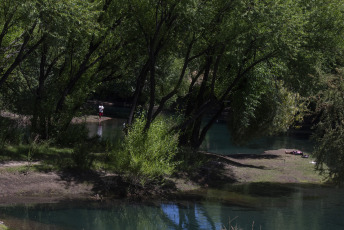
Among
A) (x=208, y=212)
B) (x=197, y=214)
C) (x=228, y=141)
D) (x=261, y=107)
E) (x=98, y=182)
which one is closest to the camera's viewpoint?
(x=197, y=214)

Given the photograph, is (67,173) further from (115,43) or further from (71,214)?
(115,43)

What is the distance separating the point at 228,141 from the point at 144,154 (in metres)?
27.9

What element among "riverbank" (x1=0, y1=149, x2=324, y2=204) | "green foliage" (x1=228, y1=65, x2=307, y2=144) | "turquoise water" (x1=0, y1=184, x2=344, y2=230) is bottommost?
"turquoise water" (x1=0, y1=184, x2=344, y2=230)

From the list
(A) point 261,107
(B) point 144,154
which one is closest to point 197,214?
(B) point 144,154

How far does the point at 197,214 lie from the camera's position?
18.7 m

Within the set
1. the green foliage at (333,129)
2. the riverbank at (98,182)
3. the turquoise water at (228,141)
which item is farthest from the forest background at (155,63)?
the turquoise water at (228,141)

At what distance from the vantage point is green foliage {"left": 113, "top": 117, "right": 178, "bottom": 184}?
19.1 m

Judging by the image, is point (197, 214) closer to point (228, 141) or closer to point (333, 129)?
point (333, 129)

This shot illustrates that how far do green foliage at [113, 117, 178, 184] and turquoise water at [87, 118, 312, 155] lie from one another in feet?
53.0

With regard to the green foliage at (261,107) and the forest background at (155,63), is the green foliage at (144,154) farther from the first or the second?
the green foliage at (261,107)

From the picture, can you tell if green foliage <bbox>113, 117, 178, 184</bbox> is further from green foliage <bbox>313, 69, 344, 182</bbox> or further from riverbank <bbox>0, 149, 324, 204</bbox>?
green foliage <bbox>313, 69, 344, 182</bbox>

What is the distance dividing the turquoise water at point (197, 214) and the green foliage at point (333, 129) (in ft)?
8.41

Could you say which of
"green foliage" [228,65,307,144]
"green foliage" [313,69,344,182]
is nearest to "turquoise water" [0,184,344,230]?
"green foliage" [313,69,344,182]

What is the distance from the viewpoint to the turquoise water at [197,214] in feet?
53.3
